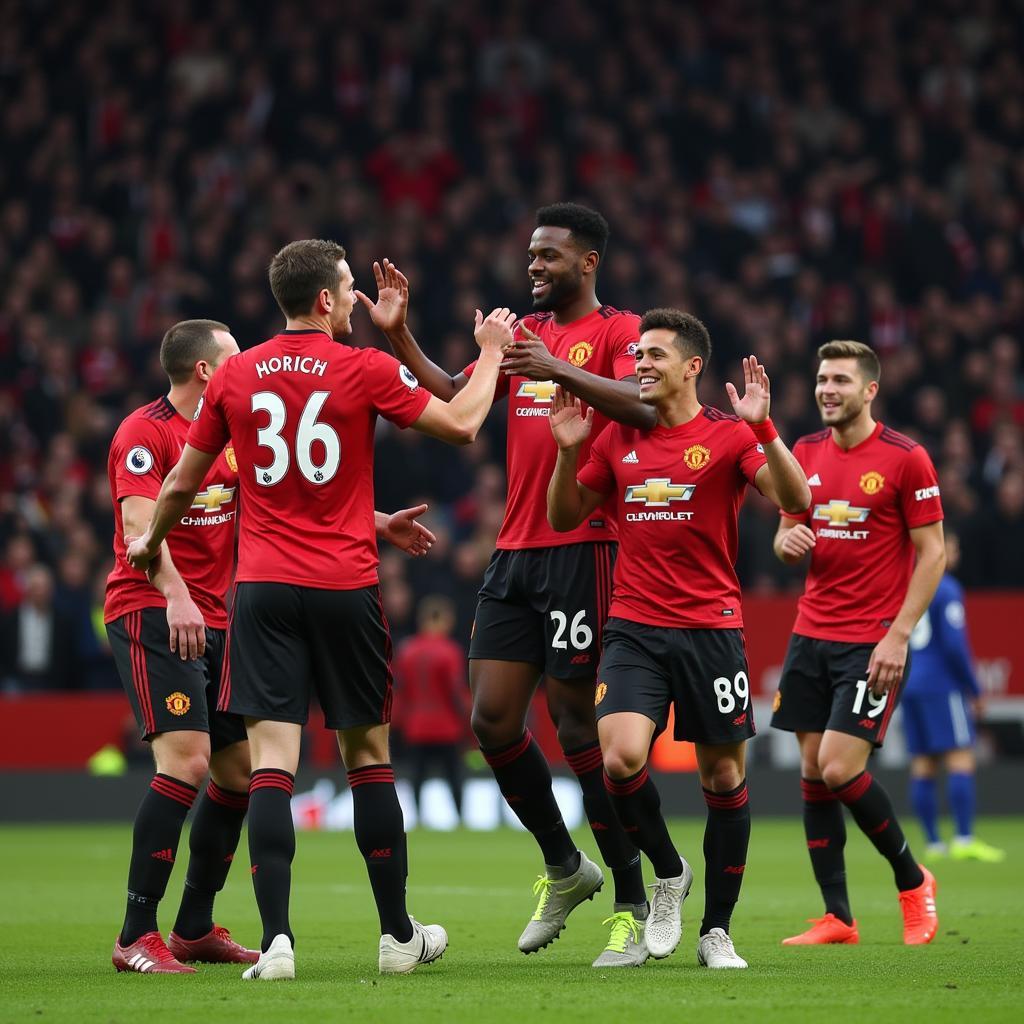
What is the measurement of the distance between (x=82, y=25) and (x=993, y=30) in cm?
1256

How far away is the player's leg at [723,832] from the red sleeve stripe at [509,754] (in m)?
0.80

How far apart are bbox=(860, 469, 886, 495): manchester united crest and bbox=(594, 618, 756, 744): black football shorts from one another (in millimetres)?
1806

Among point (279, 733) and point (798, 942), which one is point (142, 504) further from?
point (798, 942)

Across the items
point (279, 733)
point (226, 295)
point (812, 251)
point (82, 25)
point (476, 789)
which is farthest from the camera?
point (82, 25)

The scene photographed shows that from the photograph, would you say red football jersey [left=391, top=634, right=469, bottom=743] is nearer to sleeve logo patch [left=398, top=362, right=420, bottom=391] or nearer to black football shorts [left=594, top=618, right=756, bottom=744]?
black football shorts [left=594, top=618, right=756, bottom=744]

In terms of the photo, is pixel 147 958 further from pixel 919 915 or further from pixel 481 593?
pixel 919 915

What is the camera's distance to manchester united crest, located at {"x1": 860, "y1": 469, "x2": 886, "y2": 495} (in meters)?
8.85

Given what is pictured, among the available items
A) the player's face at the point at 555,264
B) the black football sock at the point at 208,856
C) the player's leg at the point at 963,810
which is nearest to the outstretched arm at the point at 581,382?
the player's face at the point at 555,264

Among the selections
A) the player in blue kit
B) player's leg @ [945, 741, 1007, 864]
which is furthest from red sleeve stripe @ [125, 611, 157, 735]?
player's leg @ [945, 741, 1007, 864]

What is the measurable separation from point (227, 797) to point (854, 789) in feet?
9.69

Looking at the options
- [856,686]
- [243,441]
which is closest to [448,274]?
[856,686]

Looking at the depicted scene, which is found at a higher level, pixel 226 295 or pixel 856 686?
pixel 226 295

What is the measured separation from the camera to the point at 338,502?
6.96m

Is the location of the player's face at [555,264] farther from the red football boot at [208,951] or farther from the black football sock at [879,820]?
the red football boot at [208,951]
